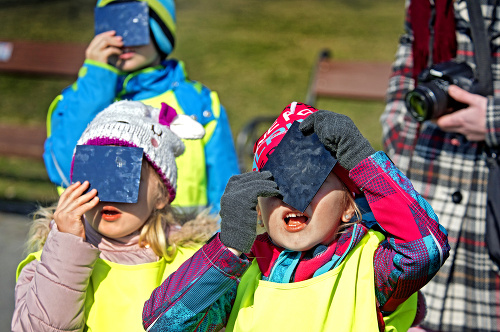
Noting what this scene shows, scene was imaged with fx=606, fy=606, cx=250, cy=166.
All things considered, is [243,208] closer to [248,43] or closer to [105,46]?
[105,46]

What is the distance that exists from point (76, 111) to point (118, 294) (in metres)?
1.02

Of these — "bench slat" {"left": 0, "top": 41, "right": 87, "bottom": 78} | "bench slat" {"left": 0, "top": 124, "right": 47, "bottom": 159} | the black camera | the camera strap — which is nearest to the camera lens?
the black camera

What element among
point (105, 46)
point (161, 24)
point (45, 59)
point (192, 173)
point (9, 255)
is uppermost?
point (45, 59)

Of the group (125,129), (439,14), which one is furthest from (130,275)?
(439,14)

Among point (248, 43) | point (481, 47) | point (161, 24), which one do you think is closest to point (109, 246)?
point (161, 24)

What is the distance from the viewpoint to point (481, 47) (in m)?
2.21

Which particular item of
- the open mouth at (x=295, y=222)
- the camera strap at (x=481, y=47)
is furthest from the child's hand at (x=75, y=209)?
the camera strap at (x=481, y=47)

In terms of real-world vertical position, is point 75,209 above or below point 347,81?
below

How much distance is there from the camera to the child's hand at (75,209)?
1852 millimetres

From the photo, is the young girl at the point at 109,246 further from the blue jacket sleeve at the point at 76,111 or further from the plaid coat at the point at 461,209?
the plaid coat at the point at 461,209

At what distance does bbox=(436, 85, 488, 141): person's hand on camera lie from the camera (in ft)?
7.11

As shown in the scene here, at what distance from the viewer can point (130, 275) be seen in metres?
1.93

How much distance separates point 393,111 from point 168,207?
1081 mm

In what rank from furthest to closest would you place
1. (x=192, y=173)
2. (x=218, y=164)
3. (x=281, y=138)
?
(x=218, y=164), (x=192, y=173), (x=281, y=138)
